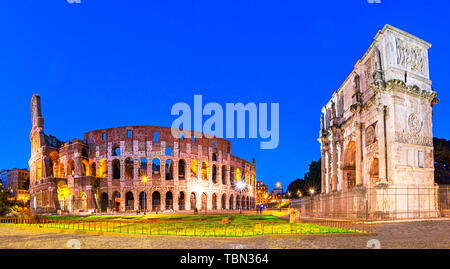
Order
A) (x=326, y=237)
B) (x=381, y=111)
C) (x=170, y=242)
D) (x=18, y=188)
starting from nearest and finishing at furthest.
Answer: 1. (x=170, y=242)
2. (x=326, y=237)
3. (x=381, y=111)
4. (x=18, y=188)

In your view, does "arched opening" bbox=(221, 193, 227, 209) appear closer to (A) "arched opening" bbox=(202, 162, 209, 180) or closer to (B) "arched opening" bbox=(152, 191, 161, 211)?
(A) "arched opening" bbox=(202, 162, 209, 180)

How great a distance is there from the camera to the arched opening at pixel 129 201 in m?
56.0

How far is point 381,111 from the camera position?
2461cm

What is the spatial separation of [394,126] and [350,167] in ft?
31.9

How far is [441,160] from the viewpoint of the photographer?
164 ft

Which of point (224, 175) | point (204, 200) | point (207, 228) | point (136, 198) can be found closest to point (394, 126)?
point (207, 228)

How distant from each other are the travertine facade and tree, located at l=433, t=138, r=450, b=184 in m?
26.0

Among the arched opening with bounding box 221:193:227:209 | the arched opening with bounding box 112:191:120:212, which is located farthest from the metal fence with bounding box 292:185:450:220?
the arched opening with bounding box 112:191:120:212

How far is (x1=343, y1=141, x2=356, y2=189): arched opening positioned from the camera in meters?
33.1

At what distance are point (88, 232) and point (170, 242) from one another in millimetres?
6555

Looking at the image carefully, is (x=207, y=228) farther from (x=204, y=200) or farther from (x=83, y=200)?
(x=204, y=200)

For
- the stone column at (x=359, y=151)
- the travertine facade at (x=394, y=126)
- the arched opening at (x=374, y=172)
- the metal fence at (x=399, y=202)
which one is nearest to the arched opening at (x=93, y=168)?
the travertine facade at (x=394, y=126)

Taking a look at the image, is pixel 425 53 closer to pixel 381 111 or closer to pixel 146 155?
pixel 381 111
